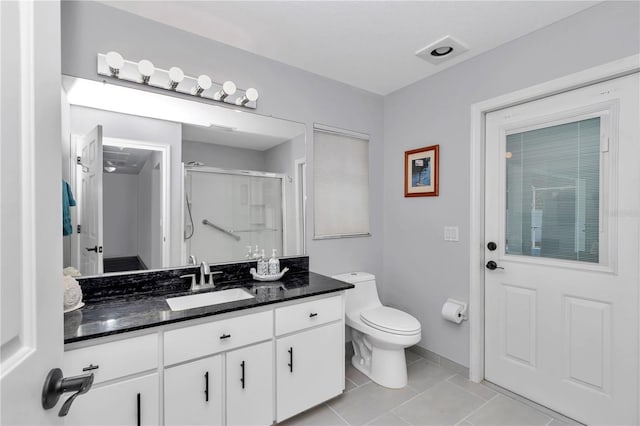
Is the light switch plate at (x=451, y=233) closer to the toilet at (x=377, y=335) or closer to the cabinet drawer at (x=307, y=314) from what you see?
the toilet at (x=377, y=335)

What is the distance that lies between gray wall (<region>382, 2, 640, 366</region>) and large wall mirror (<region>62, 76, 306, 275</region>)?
3.22ft

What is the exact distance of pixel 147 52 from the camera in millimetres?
1887

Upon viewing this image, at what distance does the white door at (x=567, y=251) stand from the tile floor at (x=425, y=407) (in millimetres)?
161

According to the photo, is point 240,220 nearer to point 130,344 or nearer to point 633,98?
point 130,344

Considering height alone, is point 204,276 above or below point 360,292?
above

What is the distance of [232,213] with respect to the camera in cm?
221

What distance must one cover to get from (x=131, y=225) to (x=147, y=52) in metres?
1.06

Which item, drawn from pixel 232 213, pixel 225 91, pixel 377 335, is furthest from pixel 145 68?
pixel 377 335

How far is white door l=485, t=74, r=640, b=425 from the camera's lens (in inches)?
66.8

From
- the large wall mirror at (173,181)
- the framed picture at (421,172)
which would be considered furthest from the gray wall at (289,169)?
the framed picture at (421,172)

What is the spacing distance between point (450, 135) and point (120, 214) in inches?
94.9

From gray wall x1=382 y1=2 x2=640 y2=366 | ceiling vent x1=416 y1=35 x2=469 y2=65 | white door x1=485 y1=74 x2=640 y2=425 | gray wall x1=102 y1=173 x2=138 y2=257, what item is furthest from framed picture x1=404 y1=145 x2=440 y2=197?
gray wall x1=102 y1=173 x2=138 y2=257

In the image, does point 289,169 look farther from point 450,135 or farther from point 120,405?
point 120,405

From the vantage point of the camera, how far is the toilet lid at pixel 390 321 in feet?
7.07
